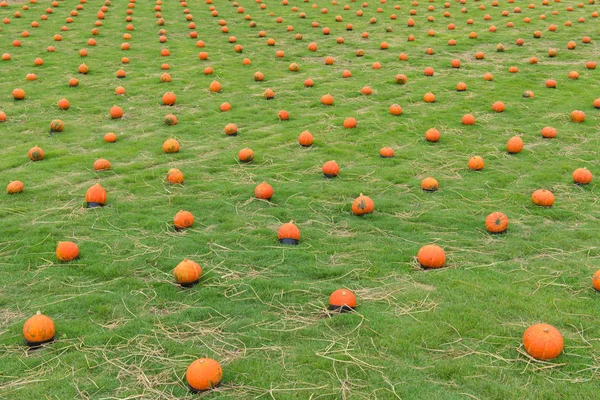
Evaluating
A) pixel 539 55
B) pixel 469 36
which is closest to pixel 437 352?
pixel 539 55

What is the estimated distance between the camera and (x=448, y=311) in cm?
568

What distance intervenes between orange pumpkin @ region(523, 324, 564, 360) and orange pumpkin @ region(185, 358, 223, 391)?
2.79 meters

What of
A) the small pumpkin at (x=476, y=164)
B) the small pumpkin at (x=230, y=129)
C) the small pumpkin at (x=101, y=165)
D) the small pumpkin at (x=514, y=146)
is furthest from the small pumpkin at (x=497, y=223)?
the small pumpkin at (x=101, y=165)

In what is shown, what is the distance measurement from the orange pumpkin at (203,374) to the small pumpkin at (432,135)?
7.33 m

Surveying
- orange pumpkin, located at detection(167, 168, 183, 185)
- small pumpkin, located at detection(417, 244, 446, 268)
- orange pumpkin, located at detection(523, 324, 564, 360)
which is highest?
orange pumpkin, located at detection(523, 324, 564, 360)

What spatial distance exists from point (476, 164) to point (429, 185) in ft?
4.16

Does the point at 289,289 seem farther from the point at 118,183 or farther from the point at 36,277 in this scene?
the point at 118,183

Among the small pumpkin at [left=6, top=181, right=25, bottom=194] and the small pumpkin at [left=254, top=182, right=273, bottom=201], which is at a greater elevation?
the small pumpkin at [left=254, top=182, right=273, bottom=201]

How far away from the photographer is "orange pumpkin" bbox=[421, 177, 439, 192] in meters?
8.73

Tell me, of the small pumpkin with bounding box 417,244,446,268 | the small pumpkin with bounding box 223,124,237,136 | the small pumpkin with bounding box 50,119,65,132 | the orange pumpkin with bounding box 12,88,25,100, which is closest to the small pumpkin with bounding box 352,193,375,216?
the small pumpkin with bounding box 417,244,446,268

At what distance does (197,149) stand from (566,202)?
6427mm

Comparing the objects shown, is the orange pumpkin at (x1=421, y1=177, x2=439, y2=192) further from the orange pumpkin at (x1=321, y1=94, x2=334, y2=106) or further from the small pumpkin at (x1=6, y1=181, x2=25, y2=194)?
the small pumpkin at (x1=6, y1=181, x2=25, y2=194)

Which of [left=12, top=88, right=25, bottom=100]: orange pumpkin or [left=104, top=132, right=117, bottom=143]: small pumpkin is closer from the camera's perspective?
[left=104, top=132, right=117, bottom=143]: small pumpkin

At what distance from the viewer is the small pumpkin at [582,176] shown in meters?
8.80
